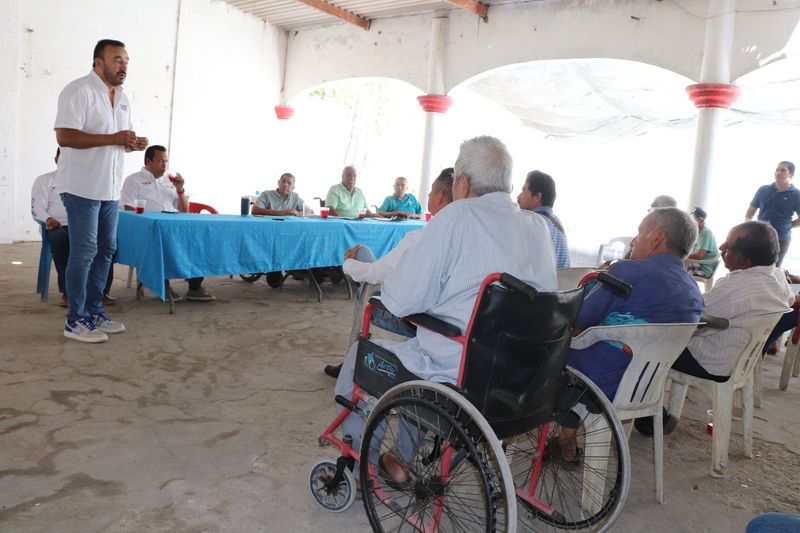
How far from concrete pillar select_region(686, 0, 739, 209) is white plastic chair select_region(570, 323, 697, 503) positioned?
510cm

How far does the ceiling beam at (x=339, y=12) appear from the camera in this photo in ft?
28.2

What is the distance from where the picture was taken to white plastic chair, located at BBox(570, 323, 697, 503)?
1901 millimetres

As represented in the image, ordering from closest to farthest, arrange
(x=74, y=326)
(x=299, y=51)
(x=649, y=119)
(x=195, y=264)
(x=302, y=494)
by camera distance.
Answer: (x=302, y=494), (x=74, y=326), (x=195, y=264), (x=649, y=119), (x=299, y=51)

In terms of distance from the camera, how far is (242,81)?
32.7 feet

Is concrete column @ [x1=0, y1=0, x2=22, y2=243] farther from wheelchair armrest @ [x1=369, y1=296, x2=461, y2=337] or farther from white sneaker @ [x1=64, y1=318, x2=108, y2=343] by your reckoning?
wheelchair armrest @ [x1=369, y1=296, x2=461, y2=337]

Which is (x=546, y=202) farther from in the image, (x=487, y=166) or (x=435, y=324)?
(x=435, y=324)

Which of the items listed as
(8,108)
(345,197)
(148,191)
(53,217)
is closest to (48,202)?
(53,217)

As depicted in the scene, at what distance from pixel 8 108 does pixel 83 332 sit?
4839 millimetres

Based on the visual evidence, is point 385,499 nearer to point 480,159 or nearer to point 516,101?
point 480,159

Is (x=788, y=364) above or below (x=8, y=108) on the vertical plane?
below

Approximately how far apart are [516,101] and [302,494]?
8.45 metres

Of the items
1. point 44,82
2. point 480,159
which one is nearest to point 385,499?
point 480,159

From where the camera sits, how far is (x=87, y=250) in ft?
10.5

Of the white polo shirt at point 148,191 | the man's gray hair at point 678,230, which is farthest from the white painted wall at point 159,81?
the man's gray hair at point 678,230
